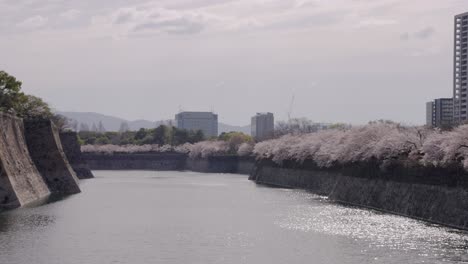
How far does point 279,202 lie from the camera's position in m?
60.4

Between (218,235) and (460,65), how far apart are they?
118 metres

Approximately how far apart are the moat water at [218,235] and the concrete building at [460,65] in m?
94.2

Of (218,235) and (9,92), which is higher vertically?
(9,92)

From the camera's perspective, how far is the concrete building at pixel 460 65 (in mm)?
146250

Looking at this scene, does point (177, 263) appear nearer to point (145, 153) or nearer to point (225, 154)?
point (225, 154)

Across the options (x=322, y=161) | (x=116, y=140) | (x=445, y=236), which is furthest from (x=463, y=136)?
(x=116, y=140)

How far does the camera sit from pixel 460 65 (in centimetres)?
14925

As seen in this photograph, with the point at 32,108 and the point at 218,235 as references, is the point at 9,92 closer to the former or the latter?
the point at 32,108

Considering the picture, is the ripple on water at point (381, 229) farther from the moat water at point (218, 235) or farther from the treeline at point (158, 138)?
the treeline at point (158, 138)

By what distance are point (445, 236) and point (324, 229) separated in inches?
280

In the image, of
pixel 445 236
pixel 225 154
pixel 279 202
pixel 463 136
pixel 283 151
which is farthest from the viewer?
pixel 225 154

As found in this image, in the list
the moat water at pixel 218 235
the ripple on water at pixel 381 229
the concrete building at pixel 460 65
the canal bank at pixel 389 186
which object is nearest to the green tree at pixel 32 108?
the moat water at pixel 218 235

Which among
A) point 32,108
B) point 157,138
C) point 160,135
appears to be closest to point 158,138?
point 157,138

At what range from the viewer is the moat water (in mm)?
33406
